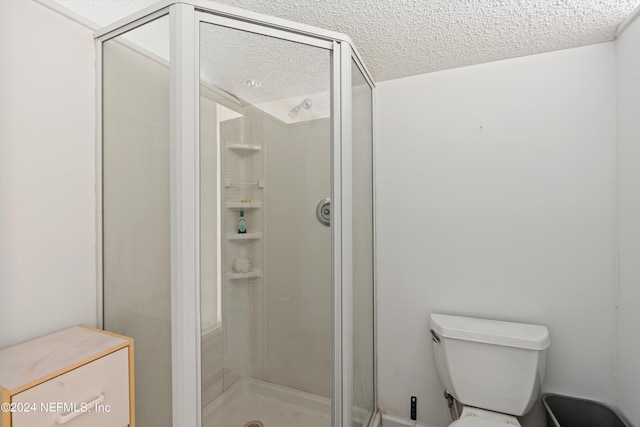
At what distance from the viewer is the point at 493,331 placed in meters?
1.31

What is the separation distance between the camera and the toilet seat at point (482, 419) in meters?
1.18

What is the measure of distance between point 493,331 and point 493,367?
0.15 m

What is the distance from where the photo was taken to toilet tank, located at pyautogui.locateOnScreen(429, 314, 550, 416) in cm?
125

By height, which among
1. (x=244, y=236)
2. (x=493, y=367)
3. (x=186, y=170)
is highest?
(x=186, y=170)

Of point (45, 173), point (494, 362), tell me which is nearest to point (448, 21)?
point (494, 362)

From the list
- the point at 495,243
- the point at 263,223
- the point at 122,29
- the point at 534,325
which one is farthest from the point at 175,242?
the point at 534,325

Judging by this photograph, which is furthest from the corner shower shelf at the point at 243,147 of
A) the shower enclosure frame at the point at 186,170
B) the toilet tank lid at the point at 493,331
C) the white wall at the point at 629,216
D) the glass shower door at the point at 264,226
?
the white wall at the point at 629,216

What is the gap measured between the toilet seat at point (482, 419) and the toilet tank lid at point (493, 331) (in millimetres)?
304

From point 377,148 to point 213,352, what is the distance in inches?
51.0

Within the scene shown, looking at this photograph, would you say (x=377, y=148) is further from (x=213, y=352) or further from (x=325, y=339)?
(x=213, y=352)

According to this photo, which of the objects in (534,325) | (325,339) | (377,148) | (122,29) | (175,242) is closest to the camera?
(175,242)

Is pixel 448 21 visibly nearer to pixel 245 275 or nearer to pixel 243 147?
pixel 243 147

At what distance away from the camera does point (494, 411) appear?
130 cm

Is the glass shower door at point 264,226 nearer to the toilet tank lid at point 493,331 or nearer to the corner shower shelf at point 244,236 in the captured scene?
the corner shower shelf at point 244,236
